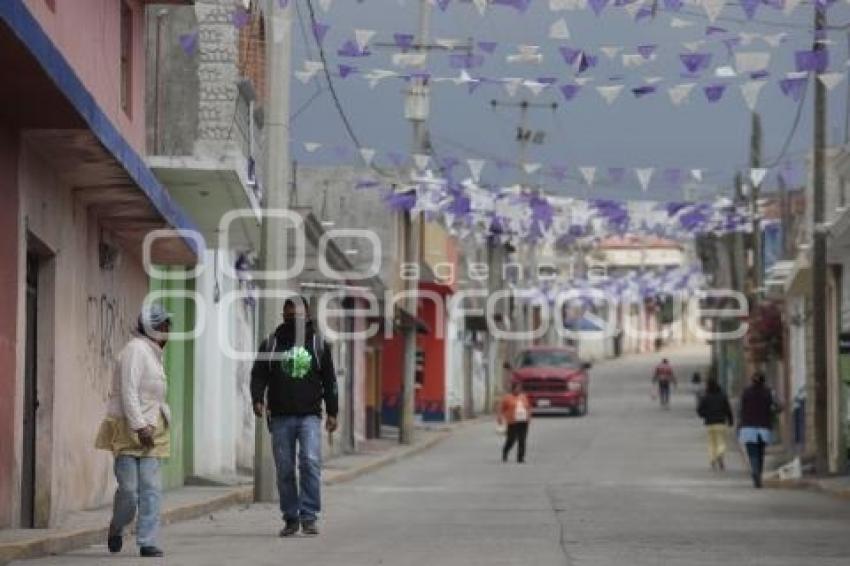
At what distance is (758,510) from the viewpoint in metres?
21.4

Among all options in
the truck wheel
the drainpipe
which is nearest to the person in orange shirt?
the drainpipe

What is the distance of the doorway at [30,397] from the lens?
16.0m

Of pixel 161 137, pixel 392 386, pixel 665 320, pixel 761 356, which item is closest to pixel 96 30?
pixel 161 137

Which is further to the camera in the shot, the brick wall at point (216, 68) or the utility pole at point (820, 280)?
the utility pole at point (820, 280)

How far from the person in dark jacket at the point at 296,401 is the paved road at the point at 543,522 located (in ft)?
1.23

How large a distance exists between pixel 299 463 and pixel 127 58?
22.8 ft

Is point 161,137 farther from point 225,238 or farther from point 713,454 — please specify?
point 713,454

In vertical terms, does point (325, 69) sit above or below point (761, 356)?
above

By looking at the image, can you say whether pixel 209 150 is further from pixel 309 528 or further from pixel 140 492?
pixel 140 492

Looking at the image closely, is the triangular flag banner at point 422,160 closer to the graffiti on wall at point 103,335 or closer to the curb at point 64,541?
the graffiti on wall at point 103,335

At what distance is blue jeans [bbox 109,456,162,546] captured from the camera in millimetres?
13609

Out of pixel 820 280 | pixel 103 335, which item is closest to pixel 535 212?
pixel 820 280

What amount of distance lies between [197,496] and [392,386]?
36.2 metres

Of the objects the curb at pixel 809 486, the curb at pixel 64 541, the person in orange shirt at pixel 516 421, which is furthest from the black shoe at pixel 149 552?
the person in orange shirt at pixel 516 421
